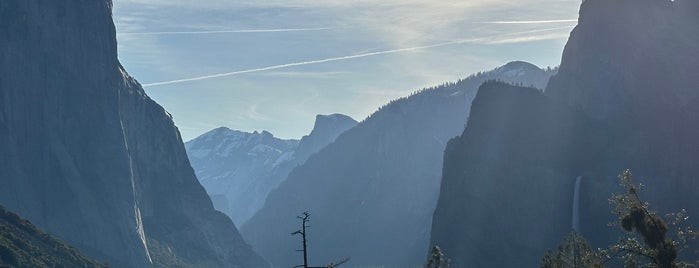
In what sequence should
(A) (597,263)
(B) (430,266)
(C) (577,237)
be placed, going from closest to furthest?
(A) (597,263) < (C) (577,237) < (B) (430,266)

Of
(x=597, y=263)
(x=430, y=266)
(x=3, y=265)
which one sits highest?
(x=597, y=263)

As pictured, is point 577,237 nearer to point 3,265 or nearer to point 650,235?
point 650,235

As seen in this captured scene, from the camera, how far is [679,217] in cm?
4625

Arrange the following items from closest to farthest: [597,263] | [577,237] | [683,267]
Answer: [683,267]
[597,263]
[577,237]

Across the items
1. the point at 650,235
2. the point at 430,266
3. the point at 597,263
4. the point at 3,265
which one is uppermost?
the point at 650,235

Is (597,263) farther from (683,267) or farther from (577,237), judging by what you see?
(577,237)

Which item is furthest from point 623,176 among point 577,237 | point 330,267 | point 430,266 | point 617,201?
point 430,266

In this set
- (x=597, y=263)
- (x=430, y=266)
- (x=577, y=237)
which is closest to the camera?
(x=597, y=263)

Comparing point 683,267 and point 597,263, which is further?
point 597,263

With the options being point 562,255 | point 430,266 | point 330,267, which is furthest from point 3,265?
point 330,267

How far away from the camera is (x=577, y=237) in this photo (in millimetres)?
107250

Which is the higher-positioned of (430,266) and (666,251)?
(666,251)

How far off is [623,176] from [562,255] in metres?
64.2

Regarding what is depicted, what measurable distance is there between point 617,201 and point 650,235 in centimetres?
249
